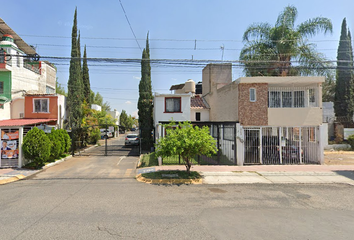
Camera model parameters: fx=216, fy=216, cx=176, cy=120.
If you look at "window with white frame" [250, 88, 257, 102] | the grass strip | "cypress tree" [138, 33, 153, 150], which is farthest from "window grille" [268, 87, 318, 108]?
"cypress tree" [138, 33, 153, 150]

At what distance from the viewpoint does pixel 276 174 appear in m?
11.7

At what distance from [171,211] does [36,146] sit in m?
10.0

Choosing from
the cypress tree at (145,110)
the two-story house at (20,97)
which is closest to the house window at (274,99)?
the cypress tree at (145,110)

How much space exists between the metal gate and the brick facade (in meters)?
0.55

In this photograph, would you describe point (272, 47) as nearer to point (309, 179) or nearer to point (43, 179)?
point (309, 179)

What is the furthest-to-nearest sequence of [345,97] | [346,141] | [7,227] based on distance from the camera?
[345,97] → [346,141] → [7,227]

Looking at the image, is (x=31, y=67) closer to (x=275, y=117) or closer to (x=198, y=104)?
(x=198, y=104)

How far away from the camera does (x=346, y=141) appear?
22.7 m

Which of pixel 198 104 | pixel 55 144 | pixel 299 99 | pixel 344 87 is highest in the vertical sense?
pixel 344 87

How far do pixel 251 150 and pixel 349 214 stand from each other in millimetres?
7980

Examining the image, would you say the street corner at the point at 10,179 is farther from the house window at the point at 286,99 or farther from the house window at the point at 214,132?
the house window at the point at 286,99

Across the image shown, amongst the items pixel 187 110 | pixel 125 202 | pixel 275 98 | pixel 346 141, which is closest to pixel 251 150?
pixel 275 98

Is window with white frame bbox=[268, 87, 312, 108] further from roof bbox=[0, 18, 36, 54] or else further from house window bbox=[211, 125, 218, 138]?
roof bbox=[0, 18, 36, 54]

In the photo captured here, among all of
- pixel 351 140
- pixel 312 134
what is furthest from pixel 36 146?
pixel 351 140
